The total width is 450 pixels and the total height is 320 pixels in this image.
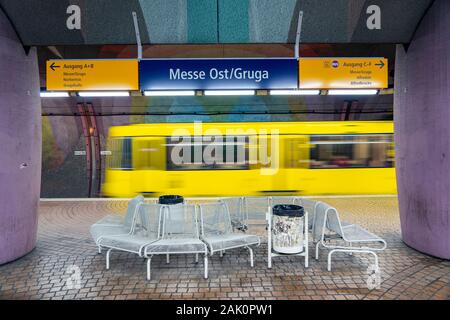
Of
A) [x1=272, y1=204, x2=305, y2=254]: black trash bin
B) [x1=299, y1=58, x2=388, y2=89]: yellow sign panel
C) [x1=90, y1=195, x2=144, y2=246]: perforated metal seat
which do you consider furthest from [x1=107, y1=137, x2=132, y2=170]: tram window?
[x1=272, y1=204, x2=305, y2=254]: black trash bin

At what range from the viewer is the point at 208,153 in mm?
10867

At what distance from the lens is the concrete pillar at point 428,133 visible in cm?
511

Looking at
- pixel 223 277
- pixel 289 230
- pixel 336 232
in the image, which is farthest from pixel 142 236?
pixel 336 232

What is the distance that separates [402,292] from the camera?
4.06 metres

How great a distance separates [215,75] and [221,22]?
81 centimetres

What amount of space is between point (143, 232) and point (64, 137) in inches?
462

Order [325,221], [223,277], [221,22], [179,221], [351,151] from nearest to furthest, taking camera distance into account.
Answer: [223,277]
[325,221]
[179,221]
[221,22]
[351,151]

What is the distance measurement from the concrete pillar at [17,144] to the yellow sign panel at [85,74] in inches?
11.9

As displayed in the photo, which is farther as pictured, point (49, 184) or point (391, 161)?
point (49, 184)

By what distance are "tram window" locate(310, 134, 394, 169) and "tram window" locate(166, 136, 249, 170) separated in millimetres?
2153

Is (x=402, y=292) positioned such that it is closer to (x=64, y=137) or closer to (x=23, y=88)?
(x=23, y=88)

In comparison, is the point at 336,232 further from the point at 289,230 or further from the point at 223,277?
the point at 223,277
